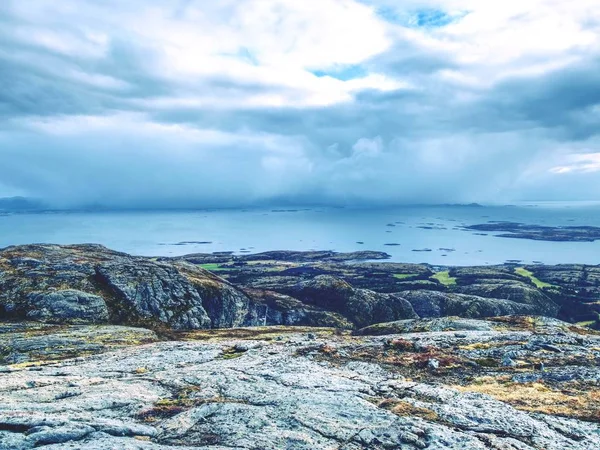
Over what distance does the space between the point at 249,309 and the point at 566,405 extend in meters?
75.9

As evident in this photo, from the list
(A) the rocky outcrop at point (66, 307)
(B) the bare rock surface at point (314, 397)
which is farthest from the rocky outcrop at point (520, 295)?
(A) the rocky outcrop at point (66, 307)

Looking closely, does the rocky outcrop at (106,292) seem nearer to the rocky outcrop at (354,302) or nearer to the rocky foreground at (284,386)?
the rocky foreground at (284,386)

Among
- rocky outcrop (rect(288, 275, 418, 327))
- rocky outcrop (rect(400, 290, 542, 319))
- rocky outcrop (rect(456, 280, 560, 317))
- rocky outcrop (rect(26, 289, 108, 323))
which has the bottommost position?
rocky outcrop (rect(456, 280, 560, 317))

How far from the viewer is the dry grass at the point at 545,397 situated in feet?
77.8

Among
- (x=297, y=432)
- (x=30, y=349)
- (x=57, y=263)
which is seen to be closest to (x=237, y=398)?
(x=297, y=432)

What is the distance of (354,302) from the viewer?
118438 mm

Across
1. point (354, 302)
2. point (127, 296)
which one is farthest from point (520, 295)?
point (127, 296)

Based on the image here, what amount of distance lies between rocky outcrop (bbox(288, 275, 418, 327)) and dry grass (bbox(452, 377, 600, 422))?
8069 cm

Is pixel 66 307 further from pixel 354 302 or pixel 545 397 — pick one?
pixel 354 302

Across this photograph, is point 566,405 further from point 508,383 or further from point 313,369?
point 313,369

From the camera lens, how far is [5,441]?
52.7 feet

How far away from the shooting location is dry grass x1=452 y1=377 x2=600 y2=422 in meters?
23.7

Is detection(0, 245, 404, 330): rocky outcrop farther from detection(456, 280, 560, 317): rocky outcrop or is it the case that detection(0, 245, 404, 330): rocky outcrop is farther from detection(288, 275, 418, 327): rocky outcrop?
detection(456, 280, 560, 317): rocky outcrop

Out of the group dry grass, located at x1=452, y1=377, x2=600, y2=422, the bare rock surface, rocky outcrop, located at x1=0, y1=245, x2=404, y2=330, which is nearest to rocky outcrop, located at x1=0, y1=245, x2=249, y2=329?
rocky outcrop, located at x1=0, y1=245, x2=404, y2=330
